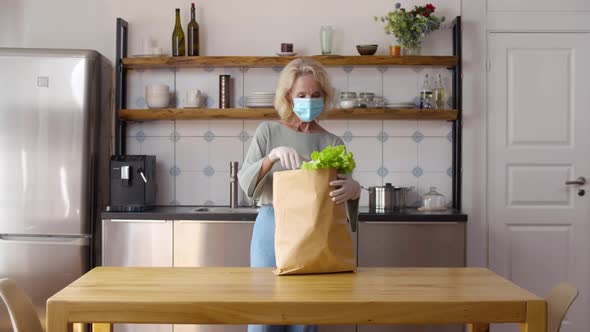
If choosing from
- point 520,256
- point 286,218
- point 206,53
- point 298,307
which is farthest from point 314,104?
point 520,256

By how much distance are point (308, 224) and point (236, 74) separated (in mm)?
2359

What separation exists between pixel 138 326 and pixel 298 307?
222cm

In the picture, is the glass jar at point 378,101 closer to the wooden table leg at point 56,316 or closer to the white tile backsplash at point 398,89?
the white tile backsplash at point 398,89

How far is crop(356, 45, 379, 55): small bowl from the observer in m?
3.98

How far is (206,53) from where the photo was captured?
165 inches

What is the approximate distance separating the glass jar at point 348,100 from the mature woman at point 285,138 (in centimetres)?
143

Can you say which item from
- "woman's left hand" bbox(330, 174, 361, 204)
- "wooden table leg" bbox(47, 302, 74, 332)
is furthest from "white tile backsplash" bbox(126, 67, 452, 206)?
"wooden table leg" bbox(47, 302, 74, 332)

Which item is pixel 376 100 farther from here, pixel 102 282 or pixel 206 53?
pixel 102 282

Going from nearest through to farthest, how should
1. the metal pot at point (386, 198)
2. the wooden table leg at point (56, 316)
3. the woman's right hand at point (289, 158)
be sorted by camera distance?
the wooden table leg at point (56, 316)
the woman's right hand at point (289, 158)
the metal pot at point (386, 198)

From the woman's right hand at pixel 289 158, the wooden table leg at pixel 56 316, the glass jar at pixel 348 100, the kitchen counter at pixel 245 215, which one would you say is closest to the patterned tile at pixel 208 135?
the kitchen counter at pixel 245 215

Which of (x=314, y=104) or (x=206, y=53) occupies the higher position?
(x=206, y=53)

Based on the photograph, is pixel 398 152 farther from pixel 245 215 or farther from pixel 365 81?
pixel 245 215

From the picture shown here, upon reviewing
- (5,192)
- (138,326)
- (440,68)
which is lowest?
(138,326)

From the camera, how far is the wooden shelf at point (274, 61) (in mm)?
3943
